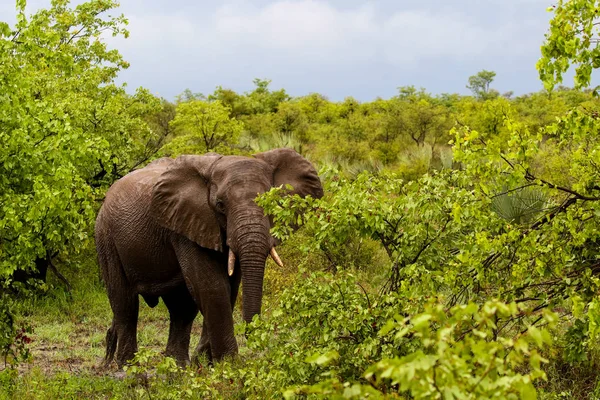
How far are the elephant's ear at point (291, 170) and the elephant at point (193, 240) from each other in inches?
0.5

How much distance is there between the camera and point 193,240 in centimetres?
958

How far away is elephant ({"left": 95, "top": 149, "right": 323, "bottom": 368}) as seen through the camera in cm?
909

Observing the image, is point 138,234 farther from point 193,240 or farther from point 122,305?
point 193,240

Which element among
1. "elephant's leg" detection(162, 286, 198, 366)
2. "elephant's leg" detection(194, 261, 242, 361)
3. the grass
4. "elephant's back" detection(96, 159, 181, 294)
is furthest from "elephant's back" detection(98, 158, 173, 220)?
the grass

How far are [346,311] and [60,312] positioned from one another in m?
Answer: 9.00

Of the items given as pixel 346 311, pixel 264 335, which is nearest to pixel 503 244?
pixel 346 311

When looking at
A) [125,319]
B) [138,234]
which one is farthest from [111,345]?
[138,234]

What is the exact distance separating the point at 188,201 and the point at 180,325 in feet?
6.42

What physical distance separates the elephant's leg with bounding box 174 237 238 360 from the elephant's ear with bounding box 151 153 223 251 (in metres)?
0.22

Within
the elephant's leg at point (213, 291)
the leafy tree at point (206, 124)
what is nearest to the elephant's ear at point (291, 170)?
the elephant's leg at point (213, 291)

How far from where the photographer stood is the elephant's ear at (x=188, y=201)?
9570mm

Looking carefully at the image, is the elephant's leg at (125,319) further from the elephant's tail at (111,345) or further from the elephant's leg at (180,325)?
the elephant's leg at (180,325)

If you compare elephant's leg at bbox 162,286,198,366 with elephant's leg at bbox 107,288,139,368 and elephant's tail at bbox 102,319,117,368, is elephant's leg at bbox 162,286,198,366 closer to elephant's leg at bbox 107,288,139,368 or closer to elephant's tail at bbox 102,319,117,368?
elephant's leg at bbox 107,288,139,368

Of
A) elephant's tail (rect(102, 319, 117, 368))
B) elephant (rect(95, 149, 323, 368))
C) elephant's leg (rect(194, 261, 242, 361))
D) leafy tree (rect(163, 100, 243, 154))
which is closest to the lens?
elephant (rect(95, 149, 323, 368))
